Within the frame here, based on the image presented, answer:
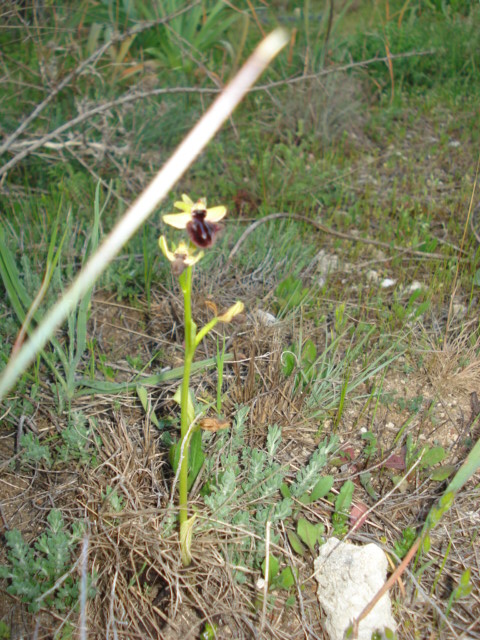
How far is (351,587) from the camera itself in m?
1.31

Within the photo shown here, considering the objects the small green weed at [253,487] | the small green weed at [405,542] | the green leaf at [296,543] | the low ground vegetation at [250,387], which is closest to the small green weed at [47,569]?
the low ground vegetation at [250,387]

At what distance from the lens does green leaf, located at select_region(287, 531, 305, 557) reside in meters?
1.43

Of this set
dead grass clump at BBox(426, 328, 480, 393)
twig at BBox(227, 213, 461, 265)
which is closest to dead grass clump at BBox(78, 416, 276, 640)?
dead grass clump at BBox(426, 328, 480, 393)

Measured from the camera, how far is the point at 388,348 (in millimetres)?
2008

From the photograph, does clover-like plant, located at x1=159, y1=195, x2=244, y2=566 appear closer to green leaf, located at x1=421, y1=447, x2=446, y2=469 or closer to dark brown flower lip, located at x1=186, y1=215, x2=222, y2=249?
dark brown flower lip, located at x1=186, y1=215, x2=222, y2=249

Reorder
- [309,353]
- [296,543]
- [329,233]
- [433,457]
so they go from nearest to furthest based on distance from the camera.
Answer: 1. [296,543]
2. [433,457]
3. [309,353]
4. [329,233]

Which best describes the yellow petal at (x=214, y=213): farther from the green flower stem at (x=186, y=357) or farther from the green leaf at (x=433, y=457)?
the green leaf at (x=433, y=457)

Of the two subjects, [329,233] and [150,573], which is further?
[329,233]

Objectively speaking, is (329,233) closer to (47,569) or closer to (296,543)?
(296,543)

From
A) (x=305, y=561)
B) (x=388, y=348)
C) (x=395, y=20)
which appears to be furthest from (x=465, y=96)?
(x=305, y=561)

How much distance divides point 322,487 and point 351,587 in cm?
29

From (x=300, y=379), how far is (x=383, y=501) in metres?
0.45

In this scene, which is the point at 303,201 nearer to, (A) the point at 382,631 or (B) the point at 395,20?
(A) the point at 382,631

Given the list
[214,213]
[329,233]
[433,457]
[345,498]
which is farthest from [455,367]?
[214,213]
